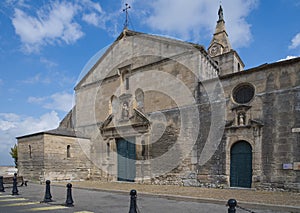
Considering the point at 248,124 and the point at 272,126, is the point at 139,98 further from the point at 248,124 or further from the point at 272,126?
the point at 272,126

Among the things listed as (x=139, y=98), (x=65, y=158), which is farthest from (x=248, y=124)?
(x=65, y=158)

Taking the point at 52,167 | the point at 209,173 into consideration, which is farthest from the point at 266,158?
the point at 52,167

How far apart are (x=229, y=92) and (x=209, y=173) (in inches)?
154

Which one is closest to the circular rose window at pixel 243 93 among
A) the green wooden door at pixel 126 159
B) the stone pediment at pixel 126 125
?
the stone pediment at pixel 126 125

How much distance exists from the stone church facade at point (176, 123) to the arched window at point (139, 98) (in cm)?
7

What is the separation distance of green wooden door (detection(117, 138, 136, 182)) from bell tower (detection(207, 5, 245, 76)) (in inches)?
344

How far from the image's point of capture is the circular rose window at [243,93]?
38.5ft

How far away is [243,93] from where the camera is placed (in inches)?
471

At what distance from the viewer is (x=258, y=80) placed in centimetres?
1145

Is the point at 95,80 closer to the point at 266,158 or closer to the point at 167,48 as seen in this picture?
the point at 167,48

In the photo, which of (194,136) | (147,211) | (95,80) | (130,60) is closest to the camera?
(147,211)

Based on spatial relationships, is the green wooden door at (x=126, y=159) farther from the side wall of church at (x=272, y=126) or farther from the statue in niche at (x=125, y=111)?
the side wall of church at (x=272, y=126)

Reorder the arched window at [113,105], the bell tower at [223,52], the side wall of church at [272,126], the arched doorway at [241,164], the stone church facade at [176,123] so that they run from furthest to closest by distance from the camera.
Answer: the bell tower at [223,52] < the arched window at [113,105] < the arched doorway at [241,164] < the stone church facade at [176,123] < the side wall of church at [272,126]

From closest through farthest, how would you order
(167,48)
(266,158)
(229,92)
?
(266,158)
(229,92)
(167,48)
